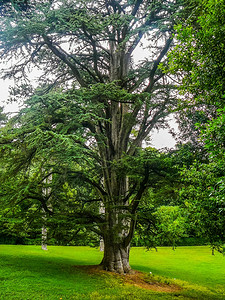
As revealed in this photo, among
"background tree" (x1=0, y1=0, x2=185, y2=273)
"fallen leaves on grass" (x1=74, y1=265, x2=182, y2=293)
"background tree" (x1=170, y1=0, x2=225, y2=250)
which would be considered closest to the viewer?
"background tree" (x1=170, y1=0, x2=225, y2=250)

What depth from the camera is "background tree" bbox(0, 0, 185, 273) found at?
8234 millimetres

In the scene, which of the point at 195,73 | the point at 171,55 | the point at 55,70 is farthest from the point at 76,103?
the point at 55,70

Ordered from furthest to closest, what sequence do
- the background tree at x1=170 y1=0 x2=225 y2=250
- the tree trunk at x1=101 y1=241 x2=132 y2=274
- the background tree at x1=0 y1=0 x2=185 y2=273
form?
the tree trunk at x1=101 y1=241 x2=132 y2=274
the background tree at x1=0 y1=0 x2=185 y2=273
the background tree at x1=170 y1=0 x2=225 y2=250

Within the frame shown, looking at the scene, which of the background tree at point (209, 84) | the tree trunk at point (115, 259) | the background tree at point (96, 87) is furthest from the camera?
the tree trunk at point (115, 259)

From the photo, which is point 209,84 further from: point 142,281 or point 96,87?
point 142,281

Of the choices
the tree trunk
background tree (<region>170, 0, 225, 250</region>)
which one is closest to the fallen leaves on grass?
the tree trunk

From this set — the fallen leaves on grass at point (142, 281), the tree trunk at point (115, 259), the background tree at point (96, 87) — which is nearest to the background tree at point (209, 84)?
the background tree at point (96, 87)

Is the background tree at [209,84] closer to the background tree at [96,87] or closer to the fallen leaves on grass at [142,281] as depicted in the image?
the background tree at [96,87]

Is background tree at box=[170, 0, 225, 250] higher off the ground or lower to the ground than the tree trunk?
higher

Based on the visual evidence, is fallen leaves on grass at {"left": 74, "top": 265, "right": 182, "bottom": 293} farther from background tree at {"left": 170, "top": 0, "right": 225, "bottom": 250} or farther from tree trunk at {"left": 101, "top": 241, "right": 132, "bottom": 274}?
background tree at {"left": 170, "top": 0, "right": 225, "bottom": 250}

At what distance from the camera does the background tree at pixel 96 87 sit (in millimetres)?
8234

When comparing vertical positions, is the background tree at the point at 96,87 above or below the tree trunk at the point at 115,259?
above

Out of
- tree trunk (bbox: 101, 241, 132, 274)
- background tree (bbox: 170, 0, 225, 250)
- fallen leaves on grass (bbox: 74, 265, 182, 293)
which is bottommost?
fallen leaves on grass (bbox: 74, 265, 182, 293)

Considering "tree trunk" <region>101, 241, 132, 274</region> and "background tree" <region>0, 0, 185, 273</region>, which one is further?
"tree trunk" <region>101, 241, 132, 274</region>
